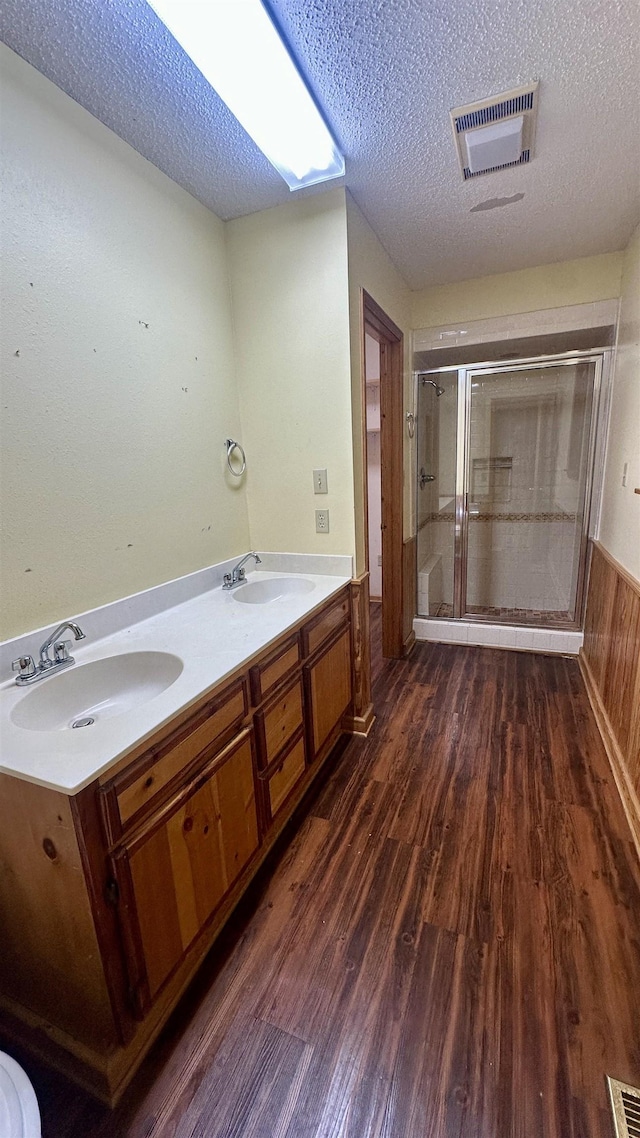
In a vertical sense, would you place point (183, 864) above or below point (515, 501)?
below

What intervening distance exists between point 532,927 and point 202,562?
1.70 meters

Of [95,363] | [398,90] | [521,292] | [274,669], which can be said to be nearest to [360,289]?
[398,90]

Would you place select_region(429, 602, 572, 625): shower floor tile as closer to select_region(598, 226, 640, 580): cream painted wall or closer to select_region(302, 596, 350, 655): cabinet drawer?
select_region(598, 226, 640, 580): cream painted wall

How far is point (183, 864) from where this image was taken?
105cm

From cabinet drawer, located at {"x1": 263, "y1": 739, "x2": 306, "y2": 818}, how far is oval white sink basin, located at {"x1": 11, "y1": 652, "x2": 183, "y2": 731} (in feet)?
1.70

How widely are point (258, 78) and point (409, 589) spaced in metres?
2.61

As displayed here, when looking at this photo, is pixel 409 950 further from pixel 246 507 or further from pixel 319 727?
pixel 246 507

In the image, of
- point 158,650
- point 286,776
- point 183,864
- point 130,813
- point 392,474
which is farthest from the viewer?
point 392,474

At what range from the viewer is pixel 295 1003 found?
3.68 ft

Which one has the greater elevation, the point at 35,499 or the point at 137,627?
the point at 35,499

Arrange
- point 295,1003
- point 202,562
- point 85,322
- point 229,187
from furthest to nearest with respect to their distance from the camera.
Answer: point 202,562
point 229,187
point 85,322
point 295,1003

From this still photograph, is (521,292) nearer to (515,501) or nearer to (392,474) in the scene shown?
(392,474)

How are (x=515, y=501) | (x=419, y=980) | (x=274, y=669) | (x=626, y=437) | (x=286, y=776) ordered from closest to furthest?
(x=419, y=980) < (x=274, y=669) < (x=286, y=776) < (x=626, y=437) < (x=515, y=501)

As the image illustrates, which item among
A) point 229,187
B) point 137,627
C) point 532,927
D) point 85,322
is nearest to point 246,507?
point 137,627
